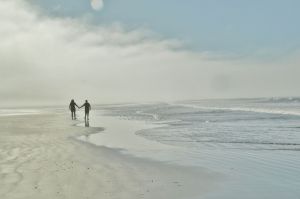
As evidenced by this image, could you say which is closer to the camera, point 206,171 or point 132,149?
point 206,171

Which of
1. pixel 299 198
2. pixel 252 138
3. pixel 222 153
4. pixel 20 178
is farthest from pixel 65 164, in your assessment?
pixel 252 138

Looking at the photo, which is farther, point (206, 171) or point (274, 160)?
point (274, 160)

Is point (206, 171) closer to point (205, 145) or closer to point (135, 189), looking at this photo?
point (135, 189)

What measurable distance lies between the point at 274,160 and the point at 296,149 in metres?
3.54

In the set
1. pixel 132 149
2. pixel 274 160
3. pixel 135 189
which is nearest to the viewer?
pixel 135 189

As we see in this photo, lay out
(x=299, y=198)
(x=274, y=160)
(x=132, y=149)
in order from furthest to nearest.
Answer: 1. (x=132, y=149)
2. (x=274, y=160)
3. (x=299, y=198)

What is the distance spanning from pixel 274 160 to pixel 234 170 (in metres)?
2.49

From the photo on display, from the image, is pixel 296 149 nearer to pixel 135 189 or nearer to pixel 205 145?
pixel 205 145

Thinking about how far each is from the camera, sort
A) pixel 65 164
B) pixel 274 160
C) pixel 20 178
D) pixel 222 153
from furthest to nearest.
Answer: pixel 222 153
pixel 274 160
pixel 65 164
pixel 20 178

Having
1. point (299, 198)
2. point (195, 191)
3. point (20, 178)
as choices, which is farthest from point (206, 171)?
point (20, 178)

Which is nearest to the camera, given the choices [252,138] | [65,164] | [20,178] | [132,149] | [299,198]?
[299,198]

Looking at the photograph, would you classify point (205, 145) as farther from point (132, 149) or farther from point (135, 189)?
point (135, 189)

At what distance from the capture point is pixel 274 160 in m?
15.0

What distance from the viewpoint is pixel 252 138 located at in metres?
23.3
